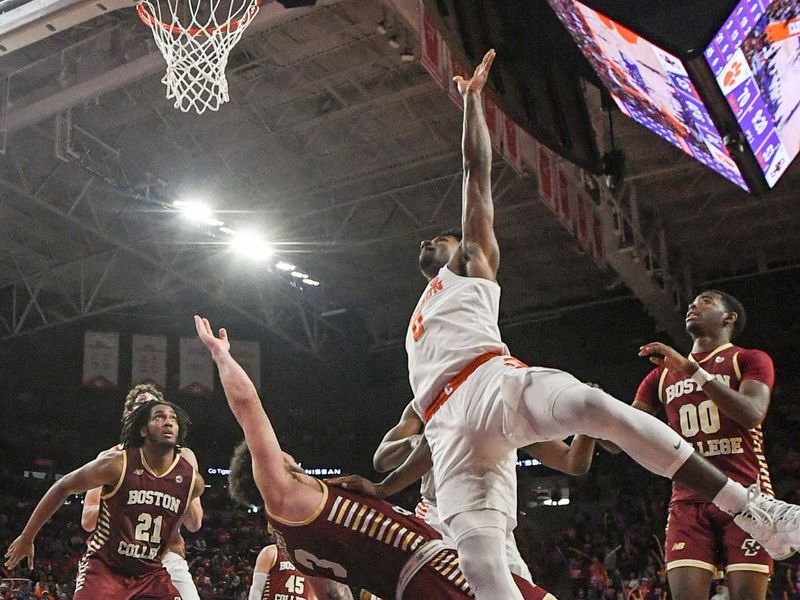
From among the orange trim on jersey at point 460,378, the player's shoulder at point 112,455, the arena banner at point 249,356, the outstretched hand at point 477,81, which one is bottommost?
the orange trim on jersey at point 460,378

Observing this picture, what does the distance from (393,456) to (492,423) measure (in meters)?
1.59

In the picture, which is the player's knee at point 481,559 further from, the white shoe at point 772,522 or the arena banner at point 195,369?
the arena banner at point 195,369

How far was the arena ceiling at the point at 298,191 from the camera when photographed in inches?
493

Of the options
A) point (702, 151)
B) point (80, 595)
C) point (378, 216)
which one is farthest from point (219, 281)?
point (80, 595)

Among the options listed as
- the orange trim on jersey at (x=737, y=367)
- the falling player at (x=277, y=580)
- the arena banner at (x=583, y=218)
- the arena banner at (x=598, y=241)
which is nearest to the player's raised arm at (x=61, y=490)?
the falling player at (x=277, y=580)

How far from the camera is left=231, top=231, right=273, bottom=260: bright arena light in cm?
1659

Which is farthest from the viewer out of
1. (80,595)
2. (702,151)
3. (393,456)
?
(702,151)

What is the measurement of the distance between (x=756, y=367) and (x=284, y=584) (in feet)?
11.6

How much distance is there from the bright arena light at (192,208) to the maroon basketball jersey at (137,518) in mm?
9579

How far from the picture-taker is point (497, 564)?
3.64 m

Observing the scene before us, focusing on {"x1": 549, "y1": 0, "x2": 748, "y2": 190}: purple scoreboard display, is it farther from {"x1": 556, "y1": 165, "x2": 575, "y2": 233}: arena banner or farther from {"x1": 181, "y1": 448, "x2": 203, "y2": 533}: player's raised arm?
{"x1": 181, "y1": 448, "x2": 203, "y2": 533}: player's raised arm

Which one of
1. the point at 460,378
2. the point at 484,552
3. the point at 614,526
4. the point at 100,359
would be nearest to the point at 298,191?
the point at 100,359

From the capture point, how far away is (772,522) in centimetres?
349

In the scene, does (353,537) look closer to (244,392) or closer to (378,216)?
(244,392)
